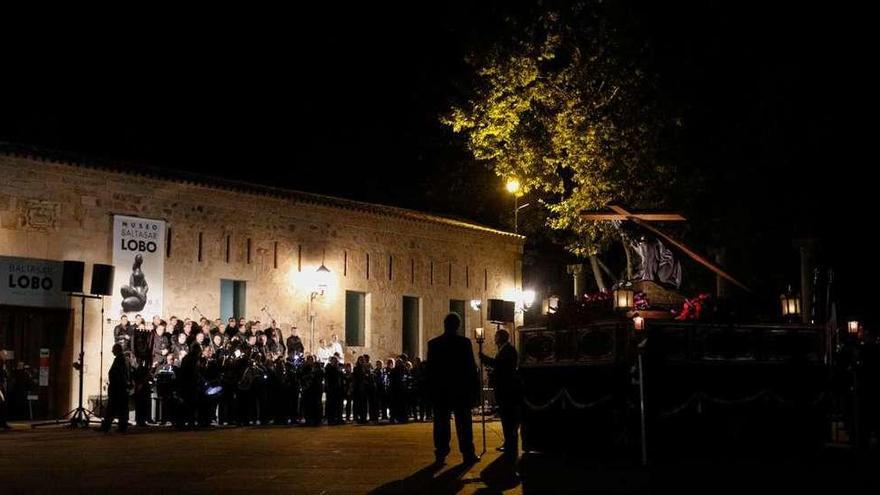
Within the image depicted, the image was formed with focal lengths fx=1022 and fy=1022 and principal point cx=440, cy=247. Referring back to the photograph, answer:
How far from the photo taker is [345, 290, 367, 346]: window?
35.7 metres

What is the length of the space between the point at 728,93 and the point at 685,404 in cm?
1114

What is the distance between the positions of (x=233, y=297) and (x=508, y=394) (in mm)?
18333

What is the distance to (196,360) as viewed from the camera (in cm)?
2370

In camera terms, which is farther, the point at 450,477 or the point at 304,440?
the point at 304,440

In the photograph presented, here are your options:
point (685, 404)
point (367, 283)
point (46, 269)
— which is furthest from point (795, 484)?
point (367, 283)

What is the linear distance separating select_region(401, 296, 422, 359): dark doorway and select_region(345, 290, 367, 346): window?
2.43 meters

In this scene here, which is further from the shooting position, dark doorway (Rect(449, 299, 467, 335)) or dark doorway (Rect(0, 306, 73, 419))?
dark doorway (Rect(449, 299, 467, 335))

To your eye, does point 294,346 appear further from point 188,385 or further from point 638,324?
point 638,324

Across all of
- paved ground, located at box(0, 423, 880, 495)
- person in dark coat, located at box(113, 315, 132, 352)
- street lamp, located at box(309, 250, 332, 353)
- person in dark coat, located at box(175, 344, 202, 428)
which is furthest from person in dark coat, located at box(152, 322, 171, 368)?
street lamp, located at box(309, 250, 332, 353)

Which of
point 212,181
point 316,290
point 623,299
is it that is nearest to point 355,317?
point 316,290

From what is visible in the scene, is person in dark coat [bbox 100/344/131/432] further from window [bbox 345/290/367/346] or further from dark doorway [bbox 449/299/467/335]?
dark doorway [bbox 449/299/467/335]

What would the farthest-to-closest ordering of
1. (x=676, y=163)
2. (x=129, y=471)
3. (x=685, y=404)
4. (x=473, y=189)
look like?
1. (x=473, y=189)
2. (x=676, y=163)
3. (x=685, y=404)
4. (x=129, y=471)

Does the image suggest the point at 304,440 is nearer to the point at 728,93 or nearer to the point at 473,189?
the point at 728,93

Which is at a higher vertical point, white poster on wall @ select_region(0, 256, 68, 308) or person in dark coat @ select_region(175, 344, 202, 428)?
white poster on wall @ select_region(0, 256, 68, 308)
